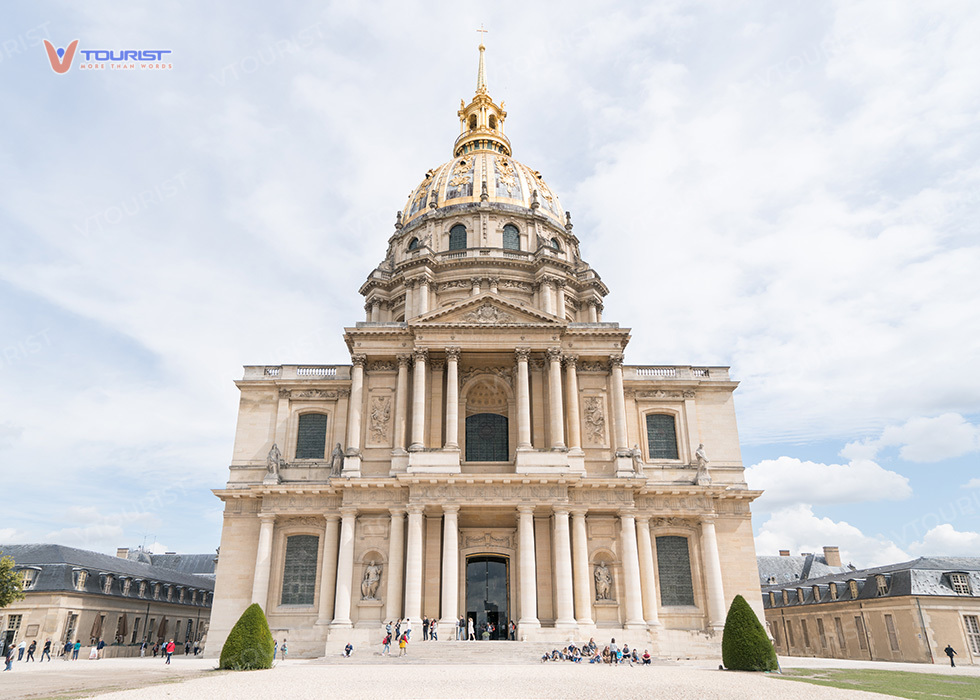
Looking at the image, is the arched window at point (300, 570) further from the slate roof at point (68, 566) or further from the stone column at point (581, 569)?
the slate roof at point (68, 566)

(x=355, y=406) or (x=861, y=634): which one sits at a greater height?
(x=355, y=406)

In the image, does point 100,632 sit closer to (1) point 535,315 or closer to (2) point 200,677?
(2) point 200,677

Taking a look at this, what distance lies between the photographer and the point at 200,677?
19.2 m

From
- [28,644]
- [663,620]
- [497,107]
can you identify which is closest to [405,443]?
[663,620]

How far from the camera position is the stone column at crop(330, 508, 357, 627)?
101ft

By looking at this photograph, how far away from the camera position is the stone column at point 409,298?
44469 mm

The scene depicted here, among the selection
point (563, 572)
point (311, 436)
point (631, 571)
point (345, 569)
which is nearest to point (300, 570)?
point (345, 569)

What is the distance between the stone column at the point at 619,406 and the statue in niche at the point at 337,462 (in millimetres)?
13852

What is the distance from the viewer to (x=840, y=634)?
45281mm

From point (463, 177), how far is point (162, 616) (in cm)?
3786

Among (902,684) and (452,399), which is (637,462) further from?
(902,684)

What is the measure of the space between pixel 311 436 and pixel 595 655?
18.7 meters

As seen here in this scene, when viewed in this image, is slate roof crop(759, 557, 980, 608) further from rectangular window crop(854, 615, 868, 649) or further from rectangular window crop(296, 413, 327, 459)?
rectangular window crop(296, 413, 327, 459)

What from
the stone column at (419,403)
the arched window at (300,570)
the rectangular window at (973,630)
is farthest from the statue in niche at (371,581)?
the rectangular window at (973,630)
